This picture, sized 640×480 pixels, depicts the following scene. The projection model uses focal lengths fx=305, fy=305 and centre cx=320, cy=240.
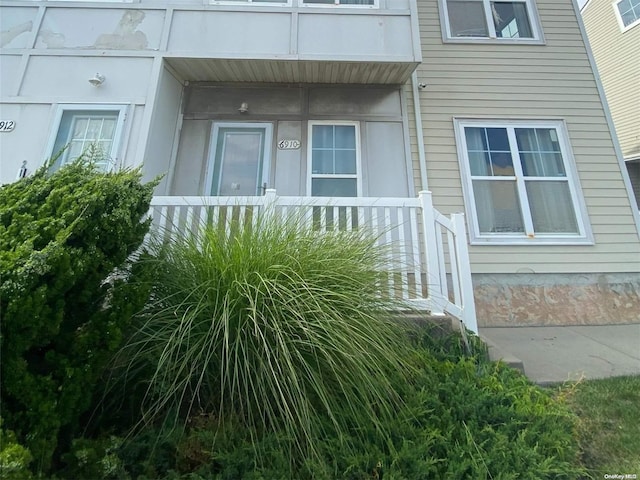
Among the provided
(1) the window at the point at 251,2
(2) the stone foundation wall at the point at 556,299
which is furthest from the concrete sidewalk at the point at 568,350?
(1) the window at the point at 251,2

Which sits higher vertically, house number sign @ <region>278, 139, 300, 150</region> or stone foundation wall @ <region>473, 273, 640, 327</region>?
house number sign @ <region>278, 139, 300, 150</region>

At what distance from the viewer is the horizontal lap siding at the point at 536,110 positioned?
4469mm

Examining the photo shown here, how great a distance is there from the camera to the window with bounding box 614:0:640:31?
26.6 ft

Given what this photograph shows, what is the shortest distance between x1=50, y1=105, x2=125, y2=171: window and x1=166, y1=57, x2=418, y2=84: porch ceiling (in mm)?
1095

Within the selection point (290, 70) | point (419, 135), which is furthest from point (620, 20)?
point (290, 70)

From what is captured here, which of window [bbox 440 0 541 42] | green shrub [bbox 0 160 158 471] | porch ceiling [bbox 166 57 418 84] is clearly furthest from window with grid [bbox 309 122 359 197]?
green shrub [bbox 0 160 158 471]

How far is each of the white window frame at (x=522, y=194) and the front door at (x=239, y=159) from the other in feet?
10.0

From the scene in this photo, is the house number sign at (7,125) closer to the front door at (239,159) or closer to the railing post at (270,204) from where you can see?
the front door at (239,159)

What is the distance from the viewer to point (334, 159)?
457 cm

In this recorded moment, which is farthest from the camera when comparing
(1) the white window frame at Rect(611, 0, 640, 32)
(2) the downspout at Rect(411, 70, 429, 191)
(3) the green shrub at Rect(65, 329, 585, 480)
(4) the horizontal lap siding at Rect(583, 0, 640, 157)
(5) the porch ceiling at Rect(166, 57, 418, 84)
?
(1) the white window frame at Rect(611, 0, 640, 32)

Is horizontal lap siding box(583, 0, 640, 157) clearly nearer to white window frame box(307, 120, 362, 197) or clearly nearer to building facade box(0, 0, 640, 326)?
Answer: building facade box(0, 0, 640, 326)

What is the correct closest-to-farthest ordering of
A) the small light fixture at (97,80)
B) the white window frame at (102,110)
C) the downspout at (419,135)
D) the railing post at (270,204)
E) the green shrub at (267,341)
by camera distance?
the green shrub at (267,341)
the railing post at (270,204)
the white window frame at (102,110)
the small light fixture at (97,80)
the downspout at (419,135)

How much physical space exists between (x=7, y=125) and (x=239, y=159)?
2791 millimetres

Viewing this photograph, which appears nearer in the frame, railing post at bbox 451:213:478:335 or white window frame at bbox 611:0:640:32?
railing post at bbox 451:213:478:335
